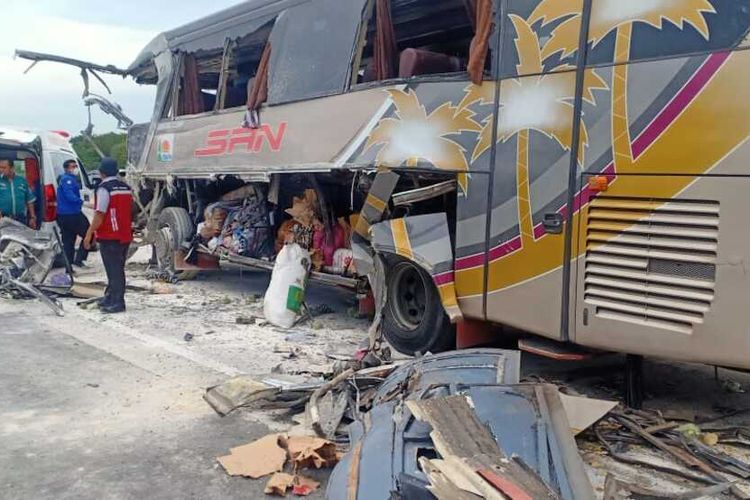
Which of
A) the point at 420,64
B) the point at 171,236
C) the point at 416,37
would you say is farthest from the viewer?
the point at 171,236

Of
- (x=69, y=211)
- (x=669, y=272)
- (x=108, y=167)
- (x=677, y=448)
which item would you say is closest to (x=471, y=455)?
(x=677, y=448)

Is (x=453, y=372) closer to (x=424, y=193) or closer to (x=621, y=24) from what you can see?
(x=424, y=193)

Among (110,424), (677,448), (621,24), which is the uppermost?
(621,24)

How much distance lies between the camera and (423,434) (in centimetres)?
312

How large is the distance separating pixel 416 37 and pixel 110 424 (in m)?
4.57

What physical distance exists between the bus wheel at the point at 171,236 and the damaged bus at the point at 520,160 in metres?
2.18

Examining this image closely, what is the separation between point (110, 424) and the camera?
14.5ft

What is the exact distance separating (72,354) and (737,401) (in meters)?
5.12

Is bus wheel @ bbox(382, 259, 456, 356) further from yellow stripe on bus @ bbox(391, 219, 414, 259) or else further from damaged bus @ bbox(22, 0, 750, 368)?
yellow stripe on bus @ bbox(391, 219, 414, 259)

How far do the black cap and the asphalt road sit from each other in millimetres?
2021

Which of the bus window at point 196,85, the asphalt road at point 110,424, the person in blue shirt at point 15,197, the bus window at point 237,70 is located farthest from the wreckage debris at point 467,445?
the person in blue shirt at point 15,197

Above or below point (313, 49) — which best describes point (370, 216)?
below

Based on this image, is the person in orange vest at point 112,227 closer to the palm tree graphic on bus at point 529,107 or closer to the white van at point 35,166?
the white van at point 35,166

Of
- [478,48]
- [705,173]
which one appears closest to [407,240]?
[478,48]
